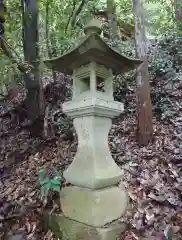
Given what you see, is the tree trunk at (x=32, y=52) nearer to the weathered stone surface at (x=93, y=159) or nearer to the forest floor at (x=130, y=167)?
the forest floor at (x=130, y=167)

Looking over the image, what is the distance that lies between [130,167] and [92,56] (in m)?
1.86

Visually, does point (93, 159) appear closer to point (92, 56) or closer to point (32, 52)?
point (92, 56)

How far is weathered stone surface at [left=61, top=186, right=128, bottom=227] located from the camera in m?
2.58

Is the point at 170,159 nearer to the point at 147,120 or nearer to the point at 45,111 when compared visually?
the point at 147,120

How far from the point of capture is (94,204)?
2.59 meters

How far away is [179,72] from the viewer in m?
6.21

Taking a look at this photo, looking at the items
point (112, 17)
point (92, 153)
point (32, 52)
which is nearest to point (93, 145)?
point (92, 153)

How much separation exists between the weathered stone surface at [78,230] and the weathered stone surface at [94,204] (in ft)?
0.18

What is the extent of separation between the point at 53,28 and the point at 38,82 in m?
2.89

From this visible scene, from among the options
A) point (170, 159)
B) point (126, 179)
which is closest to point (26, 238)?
point (126, 179)

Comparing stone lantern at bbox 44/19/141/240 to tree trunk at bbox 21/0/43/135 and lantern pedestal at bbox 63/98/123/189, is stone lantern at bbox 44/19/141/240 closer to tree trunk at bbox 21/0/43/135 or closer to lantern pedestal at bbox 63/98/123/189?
lantern pedestal at bbox 63/98/123/189

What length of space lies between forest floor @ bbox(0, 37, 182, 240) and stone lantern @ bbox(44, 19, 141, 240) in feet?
0.94

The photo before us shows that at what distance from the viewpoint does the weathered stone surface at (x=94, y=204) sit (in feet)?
8.46

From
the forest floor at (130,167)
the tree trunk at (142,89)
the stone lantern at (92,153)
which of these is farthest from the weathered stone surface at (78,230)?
the tree trunk at (142,89)
